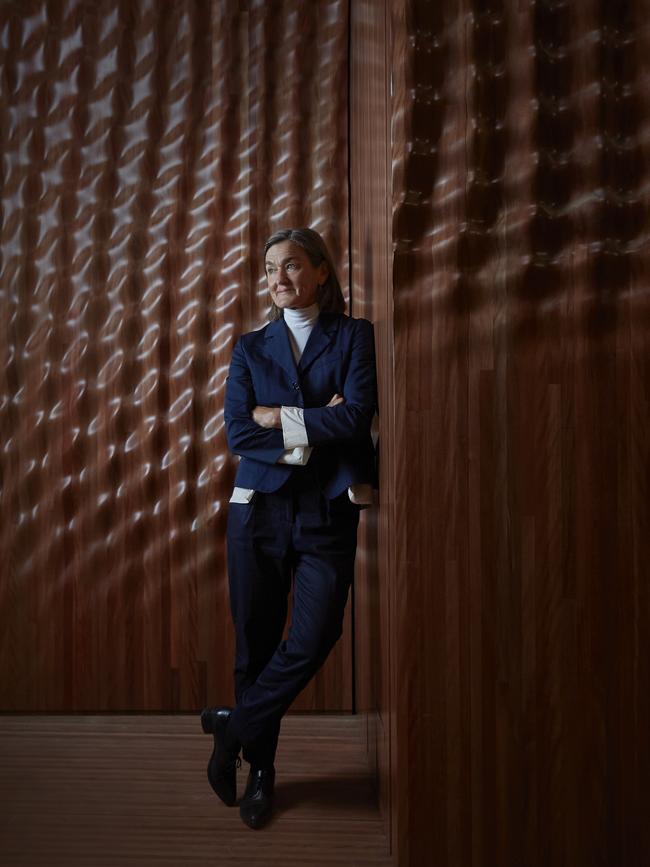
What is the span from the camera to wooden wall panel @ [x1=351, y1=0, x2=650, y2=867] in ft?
5.30

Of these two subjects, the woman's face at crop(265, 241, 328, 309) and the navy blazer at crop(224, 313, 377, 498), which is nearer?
the navy blazer at crop(224, 313, 377, 498)

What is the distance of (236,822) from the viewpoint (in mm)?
1896

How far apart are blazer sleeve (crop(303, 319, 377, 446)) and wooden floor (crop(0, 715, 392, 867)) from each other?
1006mm

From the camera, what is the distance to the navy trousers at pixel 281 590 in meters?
1.87

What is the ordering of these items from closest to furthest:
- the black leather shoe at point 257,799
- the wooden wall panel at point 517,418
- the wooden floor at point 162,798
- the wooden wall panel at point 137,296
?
1. the wooden wall panel at point 517,418
2. the wooden floor at point 162,798
3. the black leather shoe at point 257,799
4. the wooden wall panel at point 137,296

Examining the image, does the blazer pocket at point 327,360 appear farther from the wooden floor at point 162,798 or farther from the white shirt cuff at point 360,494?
the wooden floor at point 162,798

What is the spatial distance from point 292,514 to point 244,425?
0.89 ft

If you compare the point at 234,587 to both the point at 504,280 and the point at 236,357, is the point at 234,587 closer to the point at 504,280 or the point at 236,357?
the point at 236,357

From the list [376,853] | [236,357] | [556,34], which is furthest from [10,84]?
[376,853]

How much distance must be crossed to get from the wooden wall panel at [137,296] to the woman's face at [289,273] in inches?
25.7

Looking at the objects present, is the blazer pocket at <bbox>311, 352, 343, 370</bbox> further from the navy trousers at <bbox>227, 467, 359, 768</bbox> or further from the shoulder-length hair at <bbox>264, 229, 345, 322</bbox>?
Answer: the navy trousers at <bbox>227, 467, 359, 768</bbox>

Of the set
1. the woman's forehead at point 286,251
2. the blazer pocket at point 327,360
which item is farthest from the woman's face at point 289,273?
the blazer pocket at point 327,360

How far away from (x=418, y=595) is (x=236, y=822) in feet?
2.73

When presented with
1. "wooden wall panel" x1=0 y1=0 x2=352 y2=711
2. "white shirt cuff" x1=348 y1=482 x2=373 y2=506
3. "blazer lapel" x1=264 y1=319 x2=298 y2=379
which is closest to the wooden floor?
"wooden wall panel" x1=0 y1=0 x2=352 y2=711
